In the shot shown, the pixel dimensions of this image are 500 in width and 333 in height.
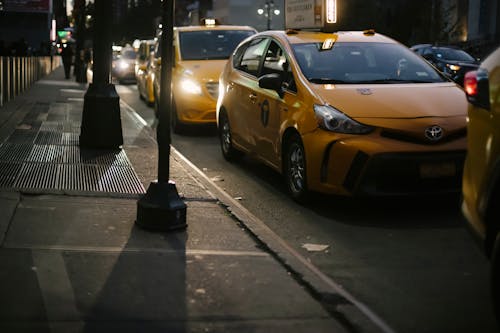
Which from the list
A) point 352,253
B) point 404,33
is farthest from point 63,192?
point 404,33

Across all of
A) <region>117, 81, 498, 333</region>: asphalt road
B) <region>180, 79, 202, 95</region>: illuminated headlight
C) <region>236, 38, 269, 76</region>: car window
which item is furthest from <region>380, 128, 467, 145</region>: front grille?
<region>180, 79, 202, 95</region>: illuminated headlight

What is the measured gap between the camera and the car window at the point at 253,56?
945 cm

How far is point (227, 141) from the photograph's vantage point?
10.4 meters

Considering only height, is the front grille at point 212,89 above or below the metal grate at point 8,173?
above

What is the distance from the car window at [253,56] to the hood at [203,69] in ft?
11.1

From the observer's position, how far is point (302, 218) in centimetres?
728

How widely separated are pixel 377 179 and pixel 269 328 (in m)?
3.00

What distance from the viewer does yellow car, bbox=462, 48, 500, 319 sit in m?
4.06

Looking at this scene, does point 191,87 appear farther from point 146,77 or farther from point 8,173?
point 146,77

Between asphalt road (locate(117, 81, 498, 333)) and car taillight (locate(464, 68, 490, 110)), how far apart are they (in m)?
1.10

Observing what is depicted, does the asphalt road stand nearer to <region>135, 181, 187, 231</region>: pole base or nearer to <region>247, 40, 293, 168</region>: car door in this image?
<region>247, 40, 293, 168</region>: car door

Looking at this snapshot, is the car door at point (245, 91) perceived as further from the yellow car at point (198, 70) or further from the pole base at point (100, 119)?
the yellow car at point (198, 70)

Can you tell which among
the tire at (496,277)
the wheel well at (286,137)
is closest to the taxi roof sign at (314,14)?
the wheel well at (286,137)

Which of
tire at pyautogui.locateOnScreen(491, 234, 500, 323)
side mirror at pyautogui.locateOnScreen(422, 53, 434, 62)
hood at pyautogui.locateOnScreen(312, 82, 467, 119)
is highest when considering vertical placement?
side mirror at pyautogui.locateOnScreen(422, 53, 434, 62)
